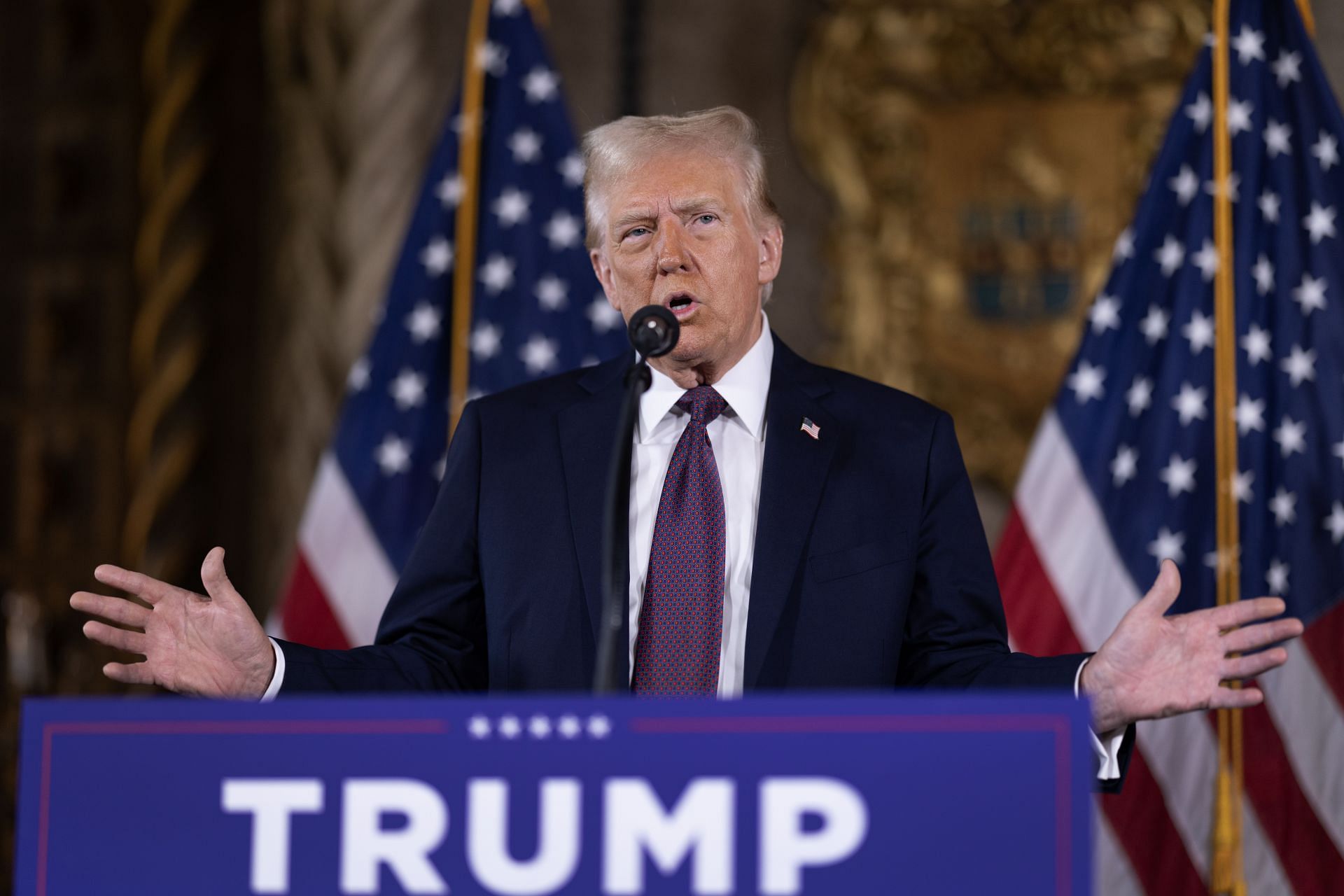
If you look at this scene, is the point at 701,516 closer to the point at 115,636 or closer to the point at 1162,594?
the point at 1162,594

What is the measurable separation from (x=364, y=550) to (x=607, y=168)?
140cm

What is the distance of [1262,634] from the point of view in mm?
1832

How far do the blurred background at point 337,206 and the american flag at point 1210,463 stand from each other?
94 cm

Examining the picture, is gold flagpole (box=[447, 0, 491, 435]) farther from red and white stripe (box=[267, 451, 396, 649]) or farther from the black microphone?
the black microphone

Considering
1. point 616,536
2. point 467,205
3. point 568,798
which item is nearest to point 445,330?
point 467,205

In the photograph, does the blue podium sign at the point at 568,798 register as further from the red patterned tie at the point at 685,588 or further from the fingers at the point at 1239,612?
the red patterned tie at the point at 685,588

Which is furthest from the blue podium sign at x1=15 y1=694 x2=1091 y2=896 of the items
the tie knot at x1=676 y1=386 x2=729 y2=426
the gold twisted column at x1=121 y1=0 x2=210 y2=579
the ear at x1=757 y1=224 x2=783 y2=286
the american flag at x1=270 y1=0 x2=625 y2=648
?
the gold twisted column at x1=121 y1=0 x2=210 y2=579

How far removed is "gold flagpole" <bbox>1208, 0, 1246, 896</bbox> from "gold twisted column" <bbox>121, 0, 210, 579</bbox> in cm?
290

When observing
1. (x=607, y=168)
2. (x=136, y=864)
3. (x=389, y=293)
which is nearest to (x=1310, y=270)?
(x=607, y=168)

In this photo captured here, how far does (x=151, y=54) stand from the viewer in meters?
4.71

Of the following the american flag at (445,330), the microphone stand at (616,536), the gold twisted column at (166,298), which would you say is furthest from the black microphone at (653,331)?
the gold twisted column at (166,298)

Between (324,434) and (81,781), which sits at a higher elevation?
(324,434)

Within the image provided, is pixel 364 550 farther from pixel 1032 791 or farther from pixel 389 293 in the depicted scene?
pixel 1032 791

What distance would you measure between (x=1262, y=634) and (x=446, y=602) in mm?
1152
